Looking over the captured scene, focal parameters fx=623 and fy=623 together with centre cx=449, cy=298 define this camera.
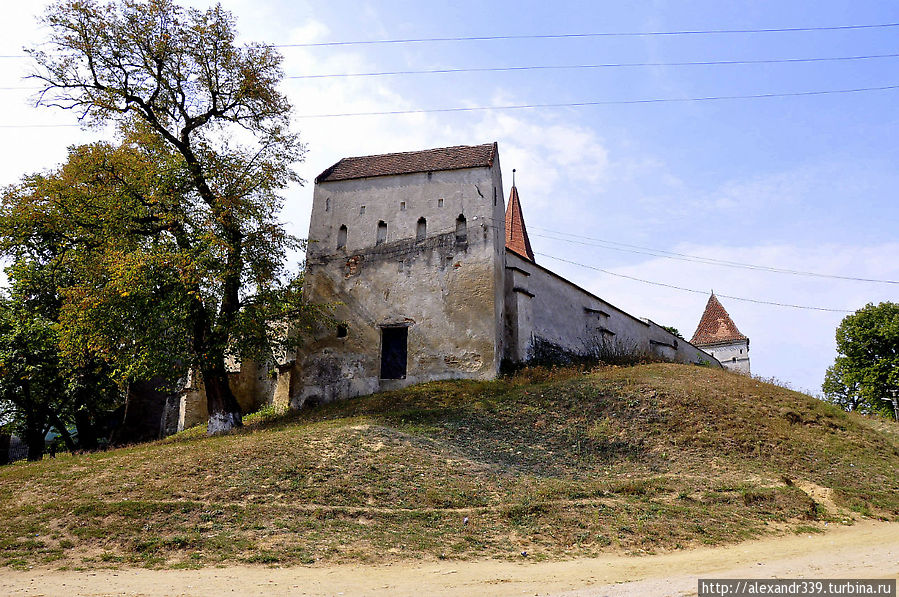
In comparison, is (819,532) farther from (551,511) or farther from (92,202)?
(92,202)

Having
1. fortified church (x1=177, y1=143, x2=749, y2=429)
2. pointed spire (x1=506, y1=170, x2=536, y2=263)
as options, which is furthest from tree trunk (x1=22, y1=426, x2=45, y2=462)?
pointed spire (x1=506, y1=170, x2=536, y2=263)

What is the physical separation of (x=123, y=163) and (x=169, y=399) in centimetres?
1332

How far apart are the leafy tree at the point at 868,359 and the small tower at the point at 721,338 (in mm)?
6050

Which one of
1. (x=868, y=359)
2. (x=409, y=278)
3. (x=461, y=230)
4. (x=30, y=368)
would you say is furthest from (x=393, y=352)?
(x=868, y=359)

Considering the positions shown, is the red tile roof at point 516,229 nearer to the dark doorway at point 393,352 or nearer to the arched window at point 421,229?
the arched window at point 421,229

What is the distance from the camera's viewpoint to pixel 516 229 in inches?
1391

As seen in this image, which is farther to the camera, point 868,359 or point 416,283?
point 868,359

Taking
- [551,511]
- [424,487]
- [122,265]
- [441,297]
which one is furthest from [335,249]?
[551,511]

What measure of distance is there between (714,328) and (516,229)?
59.6ft

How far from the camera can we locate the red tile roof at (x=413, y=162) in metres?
22.8

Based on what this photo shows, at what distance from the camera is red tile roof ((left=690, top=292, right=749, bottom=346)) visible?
42.8 m

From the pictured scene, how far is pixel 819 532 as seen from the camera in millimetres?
10352

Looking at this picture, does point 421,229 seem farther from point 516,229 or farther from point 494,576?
point 494,576

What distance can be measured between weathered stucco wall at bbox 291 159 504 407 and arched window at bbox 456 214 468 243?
1.5 inches
